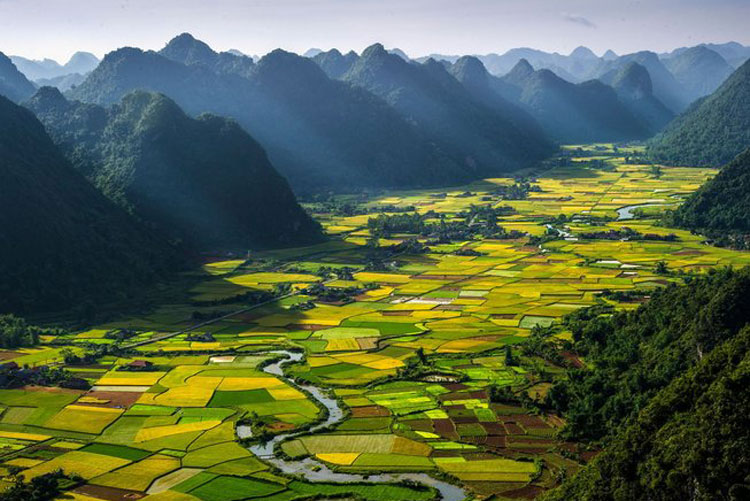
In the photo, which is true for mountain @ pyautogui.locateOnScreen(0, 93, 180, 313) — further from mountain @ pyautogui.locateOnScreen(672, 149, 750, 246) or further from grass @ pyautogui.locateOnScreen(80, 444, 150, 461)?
mountain @ pyautogui.locateOnScreen(672, 149, 750, 246)

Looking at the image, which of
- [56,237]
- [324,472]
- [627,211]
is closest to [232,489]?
[324,472]

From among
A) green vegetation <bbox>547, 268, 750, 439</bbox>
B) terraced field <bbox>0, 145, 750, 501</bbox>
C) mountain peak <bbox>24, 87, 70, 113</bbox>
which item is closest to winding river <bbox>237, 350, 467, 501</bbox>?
terraced field <bbox>0, 145, 750, 501</bbox>

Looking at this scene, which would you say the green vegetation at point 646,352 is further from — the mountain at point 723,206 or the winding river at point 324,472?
the mountain at point 723,206

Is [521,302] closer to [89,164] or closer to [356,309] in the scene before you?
[356,309]

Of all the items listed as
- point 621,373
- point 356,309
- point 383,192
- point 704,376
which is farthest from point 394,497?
point 383,192

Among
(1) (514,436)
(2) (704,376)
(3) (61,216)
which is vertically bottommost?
(1) (514,436)
